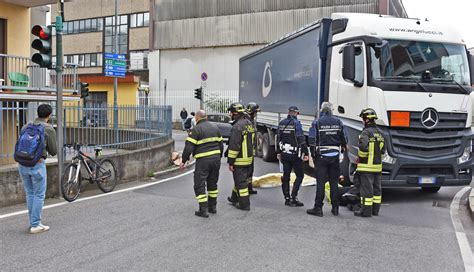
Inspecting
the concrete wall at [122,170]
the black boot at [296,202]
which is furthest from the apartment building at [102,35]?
the black boot at [296,202]

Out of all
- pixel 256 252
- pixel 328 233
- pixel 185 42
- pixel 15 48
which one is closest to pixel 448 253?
pixel 328 233

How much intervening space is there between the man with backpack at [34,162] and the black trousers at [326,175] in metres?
4.01

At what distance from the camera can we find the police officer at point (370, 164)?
7520 millimetres

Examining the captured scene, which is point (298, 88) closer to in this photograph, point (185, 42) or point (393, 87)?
point (393, 87)

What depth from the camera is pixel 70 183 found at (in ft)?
27.7

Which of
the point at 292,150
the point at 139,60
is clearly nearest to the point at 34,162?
the point at 292,150

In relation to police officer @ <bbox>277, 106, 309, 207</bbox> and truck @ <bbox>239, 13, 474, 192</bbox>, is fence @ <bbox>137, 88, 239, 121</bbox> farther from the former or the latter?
police officer @ <bbox>277, 106, 309, 207</bbox>

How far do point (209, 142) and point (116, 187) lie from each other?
3.59m

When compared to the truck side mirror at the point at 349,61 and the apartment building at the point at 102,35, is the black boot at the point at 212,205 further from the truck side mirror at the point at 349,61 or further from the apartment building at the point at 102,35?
the apartment building at the point at 102,35

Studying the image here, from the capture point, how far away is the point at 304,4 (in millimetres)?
32906

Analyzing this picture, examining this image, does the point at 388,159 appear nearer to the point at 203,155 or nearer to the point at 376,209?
the point at 376,209

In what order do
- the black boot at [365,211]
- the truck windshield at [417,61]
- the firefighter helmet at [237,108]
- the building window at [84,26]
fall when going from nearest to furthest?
the black boot at [365,211]
the firefighter helmet at [237,108]
the truck windshield at [417,61]
the building window at [84,26]

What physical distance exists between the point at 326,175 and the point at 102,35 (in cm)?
3941

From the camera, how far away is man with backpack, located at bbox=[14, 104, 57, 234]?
6.13 m
